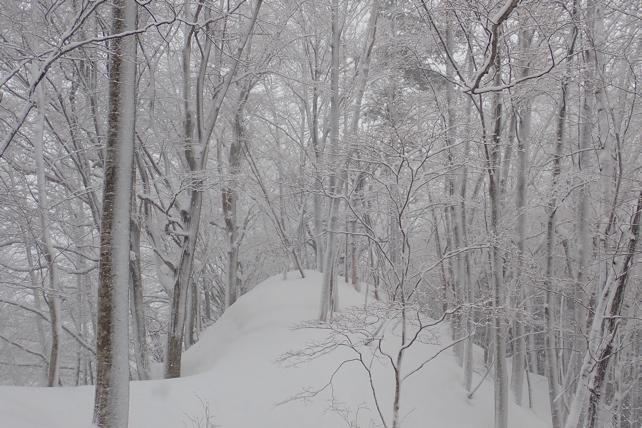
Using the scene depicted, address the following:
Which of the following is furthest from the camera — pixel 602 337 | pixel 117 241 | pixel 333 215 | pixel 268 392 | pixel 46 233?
pixel 333 215

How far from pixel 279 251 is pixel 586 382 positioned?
1206cm

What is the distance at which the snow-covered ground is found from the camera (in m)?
5.58

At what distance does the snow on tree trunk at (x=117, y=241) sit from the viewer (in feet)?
14.1

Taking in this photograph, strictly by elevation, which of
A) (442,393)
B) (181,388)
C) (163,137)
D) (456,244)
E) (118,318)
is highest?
(163,137)

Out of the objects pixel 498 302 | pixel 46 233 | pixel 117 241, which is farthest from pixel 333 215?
pixel 117 241

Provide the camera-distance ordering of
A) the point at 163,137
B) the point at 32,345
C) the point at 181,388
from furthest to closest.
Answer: the point at 32,345 < the point at 163,137 < the point at 181,388

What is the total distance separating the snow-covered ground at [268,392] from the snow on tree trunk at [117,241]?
29.0 inches

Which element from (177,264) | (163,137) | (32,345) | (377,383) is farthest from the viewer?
(32,345)

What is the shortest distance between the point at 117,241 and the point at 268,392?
13.3ft

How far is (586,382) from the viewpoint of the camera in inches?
218

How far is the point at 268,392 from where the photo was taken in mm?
7438

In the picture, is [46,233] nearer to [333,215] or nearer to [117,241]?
[117,241]

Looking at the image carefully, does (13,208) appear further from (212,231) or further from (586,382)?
(586,382)

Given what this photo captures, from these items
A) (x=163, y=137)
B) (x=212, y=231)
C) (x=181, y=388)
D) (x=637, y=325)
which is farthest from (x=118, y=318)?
(x=212, y=231)
